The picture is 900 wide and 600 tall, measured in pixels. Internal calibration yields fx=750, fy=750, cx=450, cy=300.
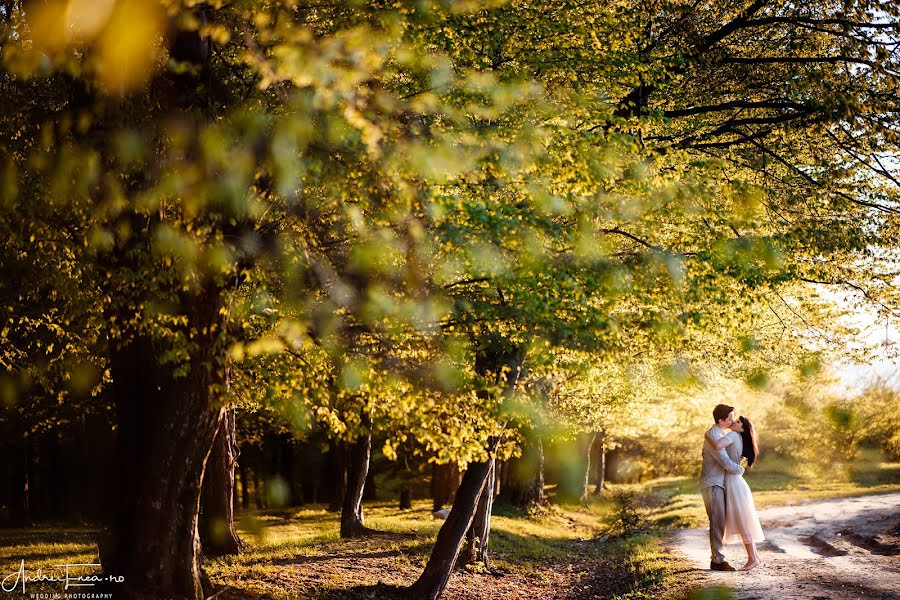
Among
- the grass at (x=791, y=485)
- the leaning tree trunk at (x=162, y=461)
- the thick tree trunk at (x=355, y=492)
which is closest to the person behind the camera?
the leaning tree trunk at (x=162, y=461)

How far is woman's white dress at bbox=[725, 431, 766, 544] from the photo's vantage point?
472 inches

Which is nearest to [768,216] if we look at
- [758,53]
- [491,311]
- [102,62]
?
[758,53]

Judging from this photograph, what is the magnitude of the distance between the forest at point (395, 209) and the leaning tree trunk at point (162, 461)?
1.3 inches

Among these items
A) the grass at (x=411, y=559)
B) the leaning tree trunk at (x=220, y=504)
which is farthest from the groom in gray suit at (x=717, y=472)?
the leaning tree trunk at (x=220, y=504)

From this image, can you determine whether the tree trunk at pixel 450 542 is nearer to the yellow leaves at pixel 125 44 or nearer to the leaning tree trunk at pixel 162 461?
the leaning tree trunk at pixel 162 461

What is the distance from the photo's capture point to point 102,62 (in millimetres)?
7789

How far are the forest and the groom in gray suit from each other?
1.85m

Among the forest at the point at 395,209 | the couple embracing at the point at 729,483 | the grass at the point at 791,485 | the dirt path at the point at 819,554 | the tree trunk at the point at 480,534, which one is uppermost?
the forest at the point at 395,209

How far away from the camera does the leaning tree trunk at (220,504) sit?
15664 millimetres

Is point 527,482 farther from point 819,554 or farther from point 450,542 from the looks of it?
point 450,542

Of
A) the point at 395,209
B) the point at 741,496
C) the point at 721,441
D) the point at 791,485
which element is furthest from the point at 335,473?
the point at 395,209

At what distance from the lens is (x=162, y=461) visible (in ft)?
28.2

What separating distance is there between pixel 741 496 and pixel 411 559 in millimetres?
7686

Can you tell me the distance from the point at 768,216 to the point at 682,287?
11.3 feet
